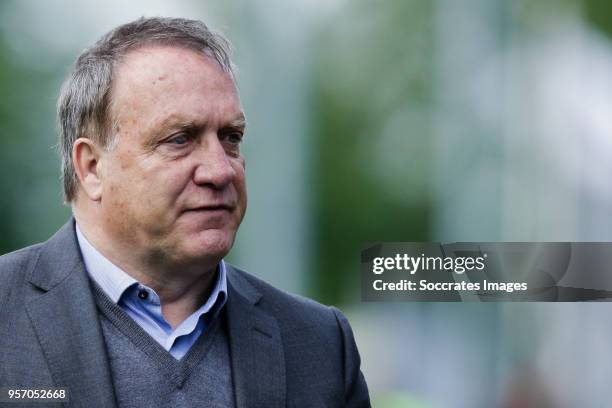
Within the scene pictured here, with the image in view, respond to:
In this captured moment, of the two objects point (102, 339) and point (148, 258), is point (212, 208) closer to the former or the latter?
point (148, 258)

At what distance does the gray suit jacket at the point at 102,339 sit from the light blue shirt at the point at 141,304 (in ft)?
0.14

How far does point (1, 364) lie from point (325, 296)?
7.24 feet

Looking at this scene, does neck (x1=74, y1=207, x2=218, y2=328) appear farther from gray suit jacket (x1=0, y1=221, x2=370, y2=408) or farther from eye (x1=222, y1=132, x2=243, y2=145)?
eye (x1=222, y1=132, x2=243, y2=145)

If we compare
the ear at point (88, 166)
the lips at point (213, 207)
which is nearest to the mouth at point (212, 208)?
the lips at point (213, 207)

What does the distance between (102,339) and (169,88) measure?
56 cm

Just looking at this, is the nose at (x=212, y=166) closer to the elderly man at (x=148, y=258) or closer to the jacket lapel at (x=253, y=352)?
the elderly man at (x=148, y=258)

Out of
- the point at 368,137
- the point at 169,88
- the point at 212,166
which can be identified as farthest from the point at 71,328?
the point at 368,137

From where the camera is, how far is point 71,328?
6.29 ft

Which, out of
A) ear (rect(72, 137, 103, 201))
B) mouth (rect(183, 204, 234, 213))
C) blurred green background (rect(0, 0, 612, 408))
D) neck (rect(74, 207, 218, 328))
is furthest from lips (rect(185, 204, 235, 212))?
blurred green background (rect(0, 0, 612, 408))

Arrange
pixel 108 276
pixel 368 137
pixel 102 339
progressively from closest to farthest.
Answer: pixel 102 339
pixel 108 276
pixel 368 137

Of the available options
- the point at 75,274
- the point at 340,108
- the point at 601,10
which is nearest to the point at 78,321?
the point at 75,274

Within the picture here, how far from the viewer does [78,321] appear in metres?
1.92

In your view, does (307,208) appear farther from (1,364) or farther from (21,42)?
(1,364)

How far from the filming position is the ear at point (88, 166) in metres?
2.05
